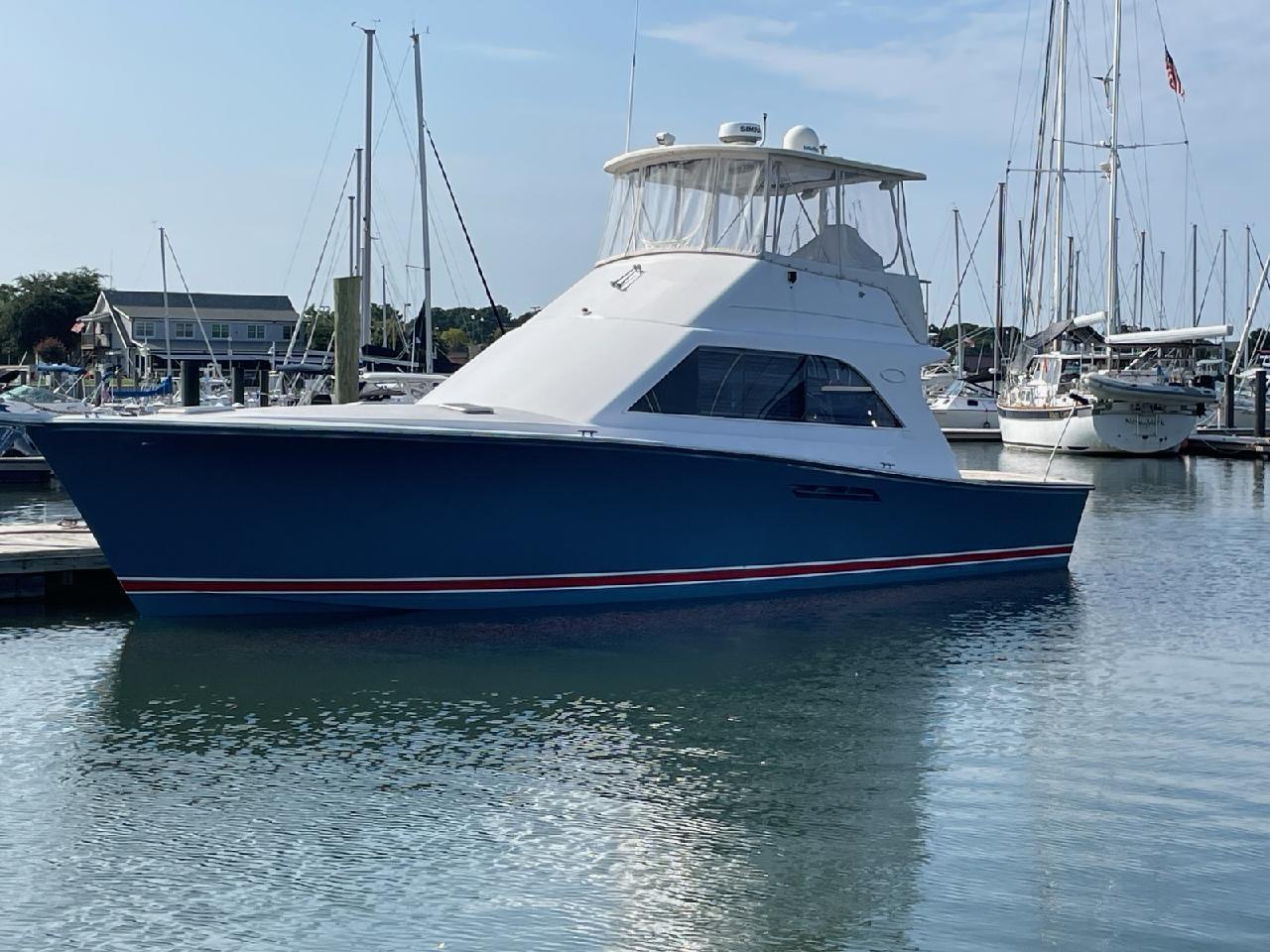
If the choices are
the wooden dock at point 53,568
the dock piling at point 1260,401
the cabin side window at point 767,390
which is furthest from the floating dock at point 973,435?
the wooden dock at point 53,568

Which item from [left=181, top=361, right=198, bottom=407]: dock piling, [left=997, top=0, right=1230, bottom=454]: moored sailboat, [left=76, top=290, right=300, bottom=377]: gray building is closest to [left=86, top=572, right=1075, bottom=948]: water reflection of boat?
[left=181, top=361, right=198, bottom=407]: dock piling

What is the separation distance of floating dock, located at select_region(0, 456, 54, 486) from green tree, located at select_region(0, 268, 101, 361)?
2590 inches

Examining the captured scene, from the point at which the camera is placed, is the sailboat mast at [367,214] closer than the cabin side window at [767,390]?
No

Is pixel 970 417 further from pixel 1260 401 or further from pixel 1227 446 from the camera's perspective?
pixel 1227 446

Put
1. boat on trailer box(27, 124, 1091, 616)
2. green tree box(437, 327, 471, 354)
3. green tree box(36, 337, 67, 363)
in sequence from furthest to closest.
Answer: green tree box(36, 337, 67, 363) → green tree box(437, 327, 471, 354) → boat on trailer box(27, 124, 1091, 616)

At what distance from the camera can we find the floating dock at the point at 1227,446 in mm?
40062

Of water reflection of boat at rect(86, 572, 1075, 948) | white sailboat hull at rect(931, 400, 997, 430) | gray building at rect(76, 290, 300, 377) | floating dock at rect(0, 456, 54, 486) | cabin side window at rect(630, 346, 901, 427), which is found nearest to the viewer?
water reflection of boat at rect(86, 572, 1075, 948)

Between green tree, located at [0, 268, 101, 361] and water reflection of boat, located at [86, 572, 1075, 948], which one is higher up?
green tree, located at [0, 268, 101, 361]

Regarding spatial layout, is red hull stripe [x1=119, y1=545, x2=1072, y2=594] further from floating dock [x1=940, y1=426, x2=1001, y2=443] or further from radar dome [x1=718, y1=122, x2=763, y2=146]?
floating dock [x1=940, y1=426, x2=1001, y2=443]

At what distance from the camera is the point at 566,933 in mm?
6500

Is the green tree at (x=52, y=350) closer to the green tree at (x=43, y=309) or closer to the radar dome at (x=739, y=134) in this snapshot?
the green tree at (x=43, y=309)

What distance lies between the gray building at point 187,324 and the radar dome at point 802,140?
61591 mm

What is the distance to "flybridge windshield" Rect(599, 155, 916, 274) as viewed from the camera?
15.0m

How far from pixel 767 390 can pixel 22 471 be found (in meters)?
19.1
